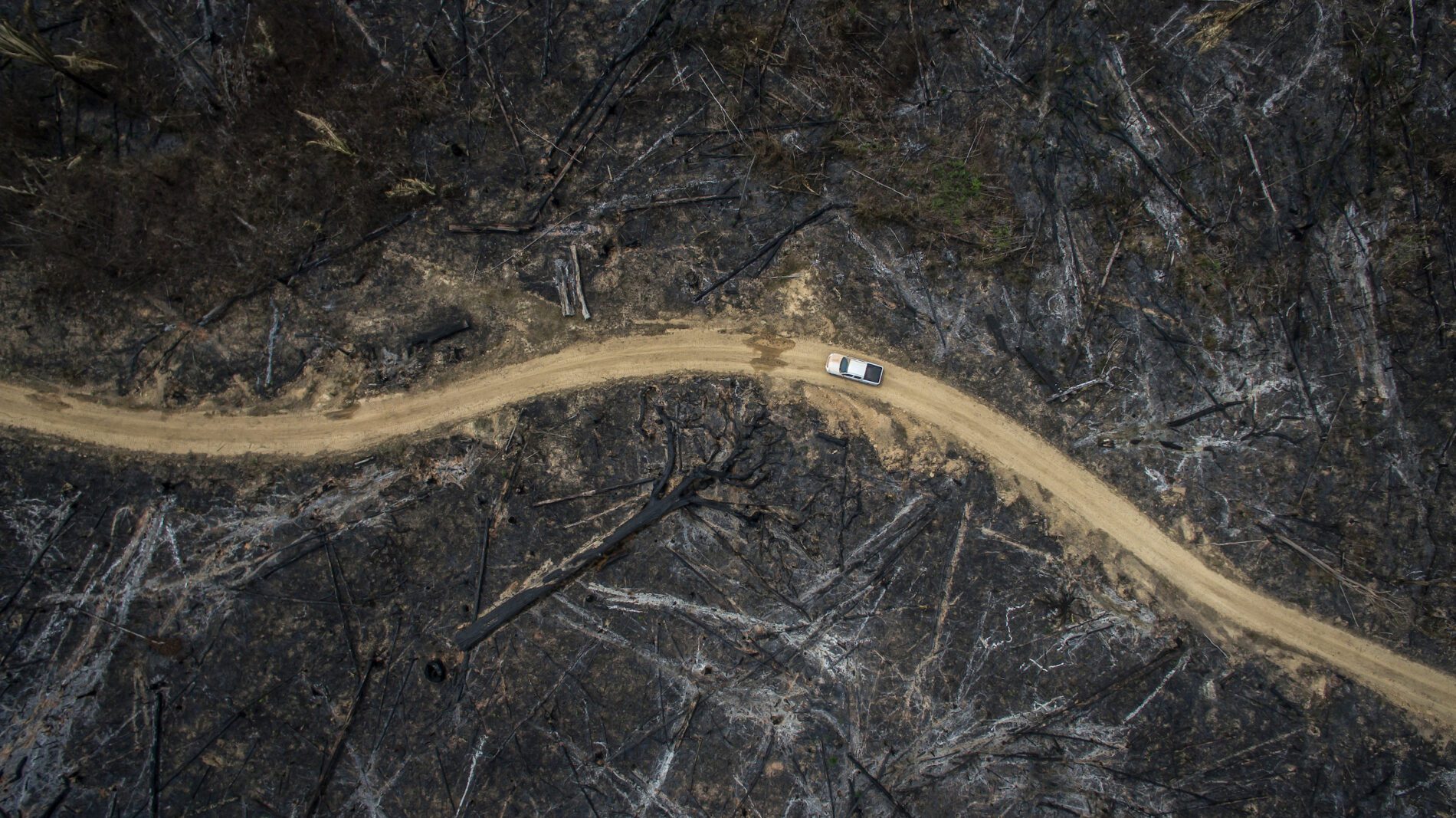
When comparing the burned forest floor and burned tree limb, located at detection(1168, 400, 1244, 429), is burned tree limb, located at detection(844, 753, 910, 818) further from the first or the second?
burned tree limb, located at detection(1168, 400, 1244, 429)

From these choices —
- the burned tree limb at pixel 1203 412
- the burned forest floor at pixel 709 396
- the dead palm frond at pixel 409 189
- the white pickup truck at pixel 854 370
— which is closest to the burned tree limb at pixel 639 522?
the burned forest floor at pixel 709 396

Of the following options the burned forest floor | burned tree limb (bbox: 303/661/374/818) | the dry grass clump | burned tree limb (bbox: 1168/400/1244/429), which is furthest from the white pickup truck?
burned tree limb (bbox: 303/661/374/818)

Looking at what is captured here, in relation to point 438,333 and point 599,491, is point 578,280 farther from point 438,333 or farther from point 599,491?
point 599,491

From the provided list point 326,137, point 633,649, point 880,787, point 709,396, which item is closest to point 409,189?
point 326,137

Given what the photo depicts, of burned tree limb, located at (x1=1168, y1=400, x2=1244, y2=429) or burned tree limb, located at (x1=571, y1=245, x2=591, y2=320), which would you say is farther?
burned tree limb, located at (x1=571, y1=245, x2=591, y2=320)

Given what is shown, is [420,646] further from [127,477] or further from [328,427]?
[127,477]

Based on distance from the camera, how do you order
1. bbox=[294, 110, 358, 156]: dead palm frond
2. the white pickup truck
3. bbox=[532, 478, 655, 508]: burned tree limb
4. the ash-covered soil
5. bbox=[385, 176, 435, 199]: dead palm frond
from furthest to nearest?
bbox=[532, 478, 655, 508]: burned tree limb
the white pickup truck
bbox=[385, 176, 435, 199]: dead palm frond
the ash-covered soil
bbox=[294, 110, 358, 156]: dead palm frond

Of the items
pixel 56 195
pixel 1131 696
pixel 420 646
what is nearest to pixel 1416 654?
pixel 1131 696

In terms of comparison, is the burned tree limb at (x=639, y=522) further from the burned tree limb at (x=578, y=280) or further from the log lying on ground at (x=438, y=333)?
the log lying on ground at (x=438, y=333)
